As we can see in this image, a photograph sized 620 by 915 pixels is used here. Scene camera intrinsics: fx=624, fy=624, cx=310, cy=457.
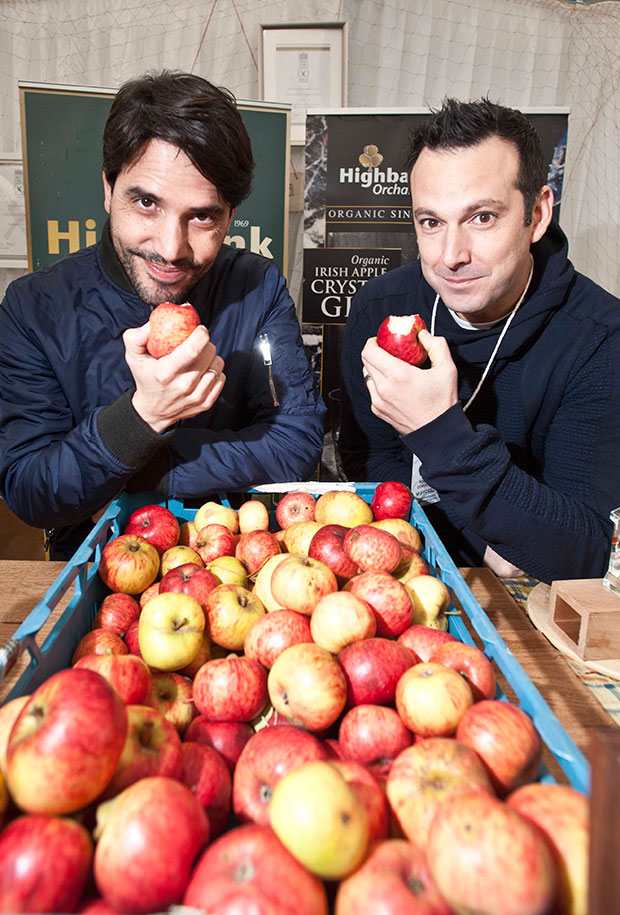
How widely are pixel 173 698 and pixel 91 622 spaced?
311mm

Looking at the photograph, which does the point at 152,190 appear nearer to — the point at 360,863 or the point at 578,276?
the point at 578,276

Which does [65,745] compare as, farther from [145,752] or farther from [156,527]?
[156,527]

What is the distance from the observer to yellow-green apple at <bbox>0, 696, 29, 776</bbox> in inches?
29.7

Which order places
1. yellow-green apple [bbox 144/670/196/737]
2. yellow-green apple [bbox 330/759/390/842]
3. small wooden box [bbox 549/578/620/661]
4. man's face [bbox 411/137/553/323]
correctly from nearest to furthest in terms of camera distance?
yellow-green apple [bbox 330/759/390/842] < yellow-green apple [bbox 144/670/196/737] < small wooden box [bbox 549/578/620/661] < man's face [bbox 411/137/553/323]

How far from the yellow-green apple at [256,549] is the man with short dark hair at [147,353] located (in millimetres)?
345

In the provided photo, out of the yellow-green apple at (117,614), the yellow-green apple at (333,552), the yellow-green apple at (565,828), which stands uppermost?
the yellow-green apple at (565,828)

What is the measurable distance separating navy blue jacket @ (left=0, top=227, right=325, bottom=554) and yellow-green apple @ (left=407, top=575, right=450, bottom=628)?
0.70 m

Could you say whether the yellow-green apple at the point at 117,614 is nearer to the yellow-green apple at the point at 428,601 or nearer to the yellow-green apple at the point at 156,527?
the yellow-green apple at the point at 156,527

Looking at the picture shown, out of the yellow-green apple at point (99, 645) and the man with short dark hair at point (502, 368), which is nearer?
the yellow-green apple at point (99, 645)

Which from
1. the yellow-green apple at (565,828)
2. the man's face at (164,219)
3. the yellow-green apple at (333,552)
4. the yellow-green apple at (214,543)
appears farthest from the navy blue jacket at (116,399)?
the yellow-green apple at (565,828)

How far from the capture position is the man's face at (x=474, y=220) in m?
1.64

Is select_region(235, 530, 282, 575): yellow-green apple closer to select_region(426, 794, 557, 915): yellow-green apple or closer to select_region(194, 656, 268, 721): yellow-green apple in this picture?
select_region(194, 656, 268, 721): yellow-green apple

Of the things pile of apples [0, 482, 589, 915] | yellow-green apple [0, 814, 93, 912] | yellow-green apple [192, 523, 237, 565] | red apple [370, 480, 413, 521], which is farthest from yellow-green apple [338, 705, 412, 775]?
red apple [370, 480, 413, 521]

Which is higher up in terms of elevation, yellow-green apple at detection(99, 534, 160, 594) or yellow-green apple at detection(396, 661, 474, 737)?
yellow-green apple at detection(396, 661, 474, 737)
